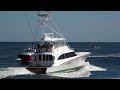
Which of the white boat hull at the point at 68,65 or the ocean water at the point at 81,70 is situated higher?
the white boat hull at the point at 68,65

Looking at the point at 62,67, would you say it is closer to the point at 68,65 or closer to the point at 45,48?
the point at 68,65

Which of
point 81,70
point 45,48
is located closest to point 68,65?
point 45,48

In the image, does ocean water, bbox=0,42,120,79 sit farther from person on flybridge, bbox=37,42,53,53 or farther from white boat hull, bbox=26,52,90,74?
person on flybridge, bbox=37,42,53,53

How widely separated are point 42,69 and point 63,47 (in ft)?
6.51

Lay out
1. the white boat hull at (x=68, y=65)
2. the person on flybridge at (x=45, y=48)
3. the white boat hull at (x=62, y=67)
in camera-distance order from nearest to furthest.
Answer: the white boat hull at (x=62, y=67) → the white boat hull at (x=68, y=65) → the person on flybridge at (x=45, y=48)

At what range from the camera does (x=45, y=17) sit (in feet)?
68.7

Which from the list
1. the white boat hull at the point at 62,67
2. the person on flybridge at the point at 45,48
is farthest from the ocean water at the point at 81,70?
the person on flybridge at the point at 45,48

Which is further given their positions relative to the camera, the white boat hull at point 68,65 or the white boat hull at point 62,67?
the white boat hull at point 68,65

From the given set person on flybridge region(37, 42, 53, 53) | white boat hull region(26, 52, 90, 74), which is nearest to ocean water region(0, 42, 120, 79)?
white boat hull region(26, 52, 90, 74)

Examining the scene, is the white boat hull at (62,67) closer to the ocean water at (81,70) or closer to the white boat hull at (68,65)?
the white boat hull at (68,65)

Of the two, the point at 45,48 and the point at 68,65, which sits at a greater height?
the point at 45,48
